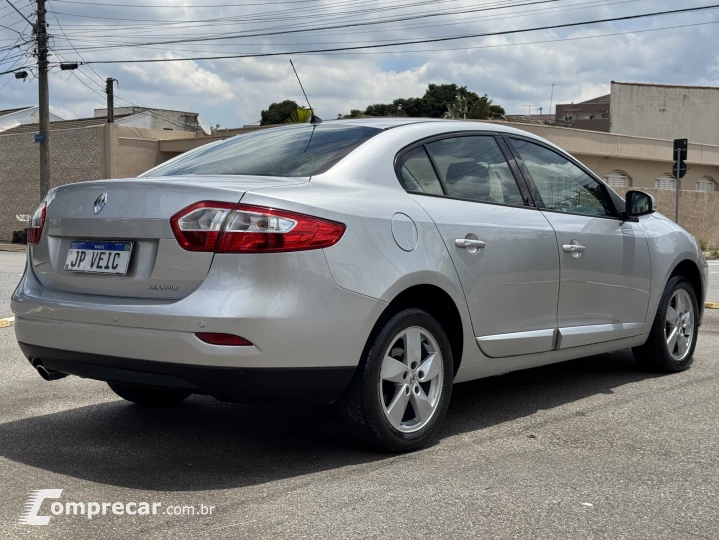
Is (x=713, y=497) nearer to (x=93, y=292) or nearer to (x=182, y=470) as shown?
(x=182, y=470)

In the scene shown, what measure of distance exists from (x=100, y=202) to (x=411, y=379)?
1.66 meters

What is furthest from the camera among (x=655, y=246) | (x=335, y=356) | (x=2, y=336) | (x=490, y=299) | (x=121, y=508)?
(x=2, y=336)

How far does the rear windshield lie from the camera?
461 cm

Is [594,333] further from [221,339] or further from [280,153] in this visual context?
[221,339]

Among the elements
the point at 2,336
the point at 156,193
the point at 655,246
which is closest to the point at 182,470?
the point at 156,193

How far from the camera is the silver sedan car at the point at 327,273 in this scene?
395 cm

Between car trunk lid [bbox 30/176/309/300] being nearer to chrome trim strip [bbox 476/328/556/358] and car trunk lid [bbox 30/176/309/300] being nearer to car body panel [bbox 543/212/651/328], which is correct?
chrome trim strip [bbox 476/328/556/358]

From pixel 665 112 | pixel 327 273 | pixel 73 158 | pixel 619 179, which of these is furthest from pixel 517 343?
pixel 665 112

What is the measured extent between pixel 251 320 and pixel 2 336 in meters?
4.94

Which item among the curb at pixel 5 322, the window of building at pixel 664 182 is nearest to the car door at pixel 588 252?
the curb at pixel 5 322

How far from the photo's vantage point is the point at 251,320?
12.8 ft

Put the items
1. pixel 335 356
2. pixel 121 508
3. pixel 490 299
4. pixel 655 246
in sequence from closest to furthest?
1. pixel 121 508
2. pixel 335 356
3. pixel 490 299
4. pixel 655 246

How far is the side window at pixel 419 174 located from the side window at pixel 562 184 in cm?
89

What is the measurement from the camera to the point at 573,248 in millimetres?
5480
